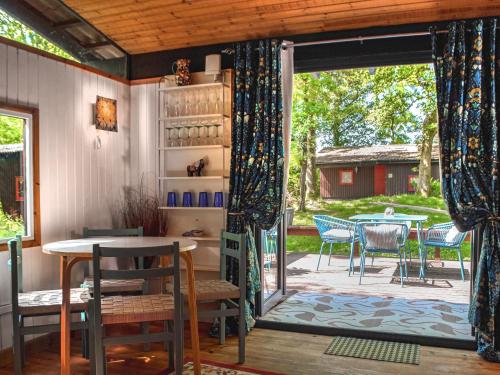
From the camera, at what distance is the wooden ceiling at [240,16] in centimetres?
358

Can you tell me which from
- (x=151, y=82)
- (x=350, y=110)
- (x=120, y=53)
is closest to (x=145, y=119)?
(x=151, y=82)

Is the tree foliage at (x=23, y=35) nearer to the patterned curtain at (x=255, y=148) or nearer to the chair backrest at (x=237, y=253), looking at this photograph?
the patterned curtain at (x=255, y=148)

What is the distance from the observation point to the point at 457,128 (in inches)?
138

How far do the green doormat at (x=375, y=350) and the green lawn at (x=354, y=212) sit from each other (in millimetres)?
4861

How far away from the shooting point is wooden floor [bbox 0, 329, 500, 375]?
10.5 ft

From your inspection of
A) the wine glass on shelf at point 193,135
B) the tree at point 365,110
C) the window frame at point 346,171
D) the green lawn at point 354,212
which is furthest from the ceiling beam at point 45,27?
the window frame at point 346,171

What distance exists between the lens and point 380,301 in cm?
527

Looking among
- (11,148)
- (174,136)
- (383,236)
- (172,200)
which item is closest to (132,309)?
(11,148)

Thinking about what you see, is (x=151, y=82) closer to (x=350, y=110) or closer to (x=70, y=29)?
(x=70, y=29)

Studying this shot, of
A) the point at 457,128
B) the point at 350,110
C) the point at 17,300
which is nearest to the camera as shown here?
the point at 17,300

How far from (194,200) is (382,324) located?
2.13m

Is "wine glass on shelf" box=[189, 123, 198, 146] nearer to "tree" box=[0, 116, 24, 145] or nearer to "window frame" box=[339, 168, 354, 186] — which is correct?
"tree" box=[0, 116, 24, 145]

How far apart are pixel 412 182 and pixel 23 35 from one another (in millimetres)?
8264

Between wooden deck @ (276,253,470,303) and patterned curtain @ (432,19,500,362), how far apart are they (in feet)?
6.32
